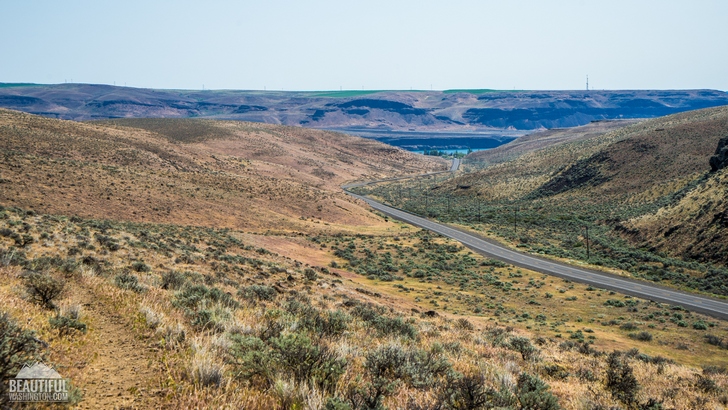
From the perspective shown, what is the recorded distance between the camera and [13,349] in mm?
5324

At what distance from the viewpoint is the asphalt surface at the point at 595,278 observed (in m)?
39.4

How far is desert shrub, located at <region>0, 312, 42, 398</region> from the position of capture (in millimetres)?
4988

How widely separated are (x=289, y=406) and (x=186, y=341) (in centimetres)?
265

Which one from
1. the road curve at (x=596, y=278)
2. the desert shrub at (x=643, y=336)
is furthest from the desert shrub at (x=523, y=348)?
the road curve at (x=596, y=278)

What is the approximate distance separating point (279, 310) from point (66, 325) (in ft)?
17.9

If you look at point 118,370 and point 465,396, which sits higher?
point 118,370

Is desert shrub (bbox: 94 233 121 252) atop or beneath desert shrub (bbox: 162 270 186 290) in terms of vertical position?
beneath

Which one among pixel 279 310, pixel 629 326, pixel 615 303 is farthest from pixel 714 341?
pixel 279 310

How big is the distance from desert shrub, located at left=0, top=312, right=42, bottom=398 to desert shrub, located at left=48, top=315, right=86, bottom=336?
0.95m

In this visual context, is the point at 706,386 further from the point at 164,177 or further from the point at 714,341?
the point at 164,177

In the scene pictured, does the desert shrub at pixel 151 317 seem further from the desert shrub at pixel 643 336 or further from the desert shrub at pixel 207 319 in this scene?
the desert shrub at pixel 643 336

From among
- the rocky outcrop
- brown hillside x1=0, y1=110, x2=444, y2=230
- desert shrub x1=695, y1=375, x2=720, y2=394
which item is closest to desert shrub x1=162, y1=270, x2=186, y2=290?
desert shrub x1=695, y1=375, x2=720, y2=394

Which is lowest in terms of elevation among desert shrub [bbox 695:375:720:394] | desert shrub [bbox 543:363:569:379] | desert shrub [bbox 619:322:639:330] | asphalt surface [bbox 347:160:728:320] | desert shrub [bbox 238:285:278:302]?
asphalt surface [bbox 347:160:728:320]

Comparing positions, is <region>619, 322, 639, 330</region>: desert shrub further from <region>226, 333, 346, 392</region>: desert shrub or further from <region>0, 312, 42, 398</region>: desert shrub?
<region>0, 312, 42, 398</region>: desert shrub
